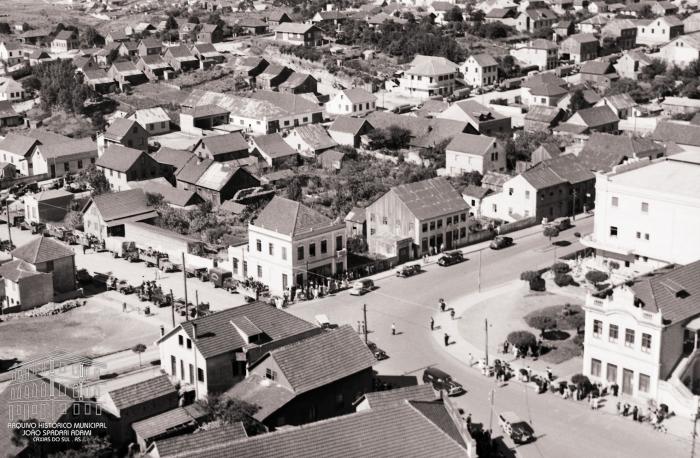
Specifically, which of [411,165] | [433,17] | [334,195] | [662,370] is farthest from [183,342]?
[433,17]

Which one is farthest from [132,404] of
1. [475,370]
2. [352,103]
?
[352,103]

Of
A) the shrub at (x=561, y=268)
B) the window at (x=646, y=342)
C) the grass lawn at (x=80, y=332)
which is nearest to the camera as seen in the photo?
the window at (x=646, y=342)

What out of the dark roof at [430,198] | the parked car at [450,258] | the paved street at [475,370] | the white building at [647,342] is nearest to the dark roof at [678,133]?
the paved street at [475,370]

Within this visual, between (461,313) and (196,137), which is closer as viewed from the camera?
(461,313)

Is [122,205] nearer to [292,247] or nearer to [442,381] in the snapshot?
[292,247]

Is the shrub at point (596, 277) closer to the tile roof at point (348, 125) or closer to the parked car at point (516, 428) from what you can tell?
the parked car at point (516, 428)

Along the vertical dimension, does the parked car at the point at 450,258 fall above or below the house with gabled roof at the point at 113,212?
below

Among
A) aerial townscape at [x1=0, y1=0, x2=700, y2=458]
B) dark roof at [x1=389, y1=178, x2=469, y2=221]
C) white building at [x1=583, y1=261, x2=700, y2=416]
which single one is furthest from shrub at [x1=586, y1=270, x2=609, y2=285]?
white building at [x1=583, y1=261, x2=700, y2=416]

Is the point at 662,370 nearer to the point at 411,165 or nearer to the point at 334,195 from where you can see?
the point at 334,195
